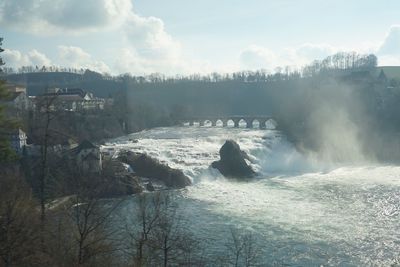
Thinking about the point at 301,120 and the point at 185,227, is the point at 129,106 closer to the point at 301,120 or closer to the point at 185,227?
the point at 301,120

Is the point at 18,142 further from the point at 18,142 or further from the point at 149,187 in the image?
the point at 149,187

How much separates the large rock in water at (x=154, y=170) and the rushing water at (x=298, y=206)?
1147 mm

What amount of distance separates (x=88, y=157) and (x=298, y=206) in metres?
13.4

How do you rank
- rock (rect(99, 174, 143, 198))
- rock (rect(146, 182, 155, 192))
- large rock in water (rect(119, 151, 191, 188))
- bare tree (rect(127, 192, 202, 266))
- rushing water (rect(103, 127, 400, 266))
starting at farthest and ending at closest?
large rock in water (rect(119, 151, 191, 188)) < rock (rect(146, 182, 155, 192)) < rock (rect(99, 174, 143, 198)) < rushing water (rect(103, 127, 400, 266)) < bare tree (rect(127, 192, 202, 266))

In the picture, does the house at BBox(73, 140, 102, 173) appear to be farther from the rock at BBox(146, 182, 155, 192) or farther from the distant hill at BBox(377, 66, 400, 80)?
the distant hill at BBox(377, 66, 400, 80)

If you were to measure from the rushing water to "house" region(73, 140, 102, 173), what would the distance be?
554 centimetres

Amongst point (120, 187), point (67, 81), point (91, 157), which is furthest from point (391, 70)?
point (120, 187)

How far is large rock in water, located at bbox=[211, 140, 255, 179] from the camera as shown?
3278 cm

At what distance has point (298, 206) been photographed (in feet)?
75.5

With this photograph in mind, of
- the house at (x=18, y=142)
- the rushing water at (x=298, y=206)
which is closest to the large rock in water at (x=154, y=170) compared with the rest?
the rushing water at (x=298, y=206)

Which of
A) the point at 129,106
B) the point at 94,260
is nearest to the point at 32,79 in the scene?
the point at 129,106

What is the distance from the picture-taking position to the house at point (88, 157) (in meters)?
28.6

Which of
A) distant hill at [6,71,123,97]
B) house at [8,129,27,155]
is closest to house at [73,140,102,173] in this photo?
house at [8,129,27,155]

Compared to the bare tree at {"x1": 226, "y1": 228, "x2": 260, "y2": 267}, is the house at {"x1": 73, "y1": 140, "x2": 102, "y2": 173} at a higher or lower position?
higher
